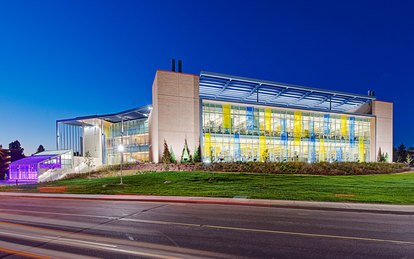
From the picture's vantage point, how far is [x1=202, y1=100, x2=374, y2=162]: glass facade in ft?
117

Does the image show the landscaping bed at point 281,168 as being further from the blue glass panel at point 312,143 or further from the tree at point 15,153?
the tree at point 15,153

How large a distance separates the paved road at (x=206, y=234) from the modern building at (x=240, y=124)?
21.8 meters

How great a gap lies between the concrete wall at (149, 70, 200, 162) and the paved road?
2075 centimetres

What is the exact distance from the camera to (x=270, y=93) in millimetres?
41219

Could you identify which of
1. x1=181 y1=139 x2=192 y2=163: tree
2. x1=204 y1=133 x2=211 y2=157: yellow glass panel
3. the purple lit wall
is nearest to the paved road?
x1=181 y1=139 x2=192 y2=163: tree

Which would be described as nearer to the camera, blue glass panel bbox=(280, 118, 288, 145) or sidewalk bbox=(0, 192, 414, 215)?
sidewalk bbox=(0, 192, 414, 215)

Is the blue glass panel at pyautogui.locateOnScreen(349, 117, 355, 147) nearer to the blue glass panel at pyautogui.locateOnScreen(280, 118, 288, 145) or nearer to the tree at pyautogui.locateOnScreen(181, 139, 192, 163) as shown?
the blue glass panel at pyautogui.locateOnScreen(280, 118, 288, 145)

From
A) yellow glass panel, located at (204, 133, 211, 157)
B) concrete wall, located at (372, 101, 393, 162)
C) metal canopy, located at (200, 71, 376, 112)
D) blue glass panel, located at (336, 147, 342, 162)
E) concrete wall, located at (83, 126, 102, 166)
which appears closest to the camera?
yellow glass panel, located at (204, 133, 211, 157)

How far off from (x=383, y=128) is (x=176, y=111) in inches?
1609

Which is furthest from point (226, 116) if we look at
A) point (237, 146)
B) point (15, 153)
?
point (15, 153)

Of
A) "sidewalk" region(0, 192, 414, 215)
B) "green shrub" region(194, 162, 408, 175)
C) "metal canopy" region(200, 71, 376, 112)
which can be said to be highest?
"metal canopy" region(200, 71, 376, 112)

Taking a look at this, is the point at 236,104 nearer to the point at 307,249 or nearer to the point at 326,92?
the point at 326,92

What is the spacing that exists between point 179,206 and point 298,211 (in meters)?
5.85

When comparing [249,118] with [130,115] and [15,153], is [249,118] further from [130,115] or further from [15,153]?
[15,153]
